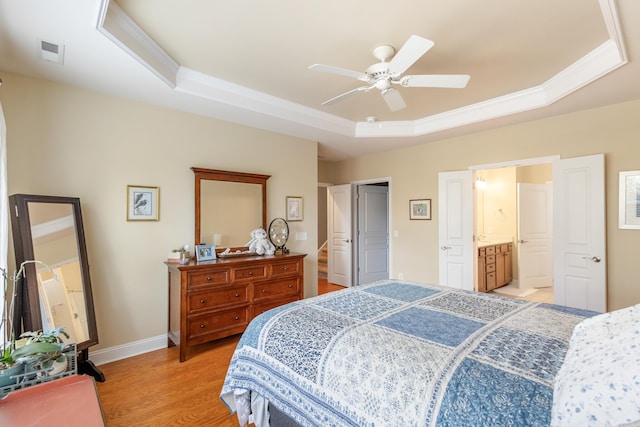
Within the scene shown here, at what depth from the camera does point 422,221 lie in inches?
187

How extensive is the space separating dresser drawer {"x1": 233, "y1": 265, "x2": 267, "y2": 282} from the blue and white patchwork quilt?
52.5 inches

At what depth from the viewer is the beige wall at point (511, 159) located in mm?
3061

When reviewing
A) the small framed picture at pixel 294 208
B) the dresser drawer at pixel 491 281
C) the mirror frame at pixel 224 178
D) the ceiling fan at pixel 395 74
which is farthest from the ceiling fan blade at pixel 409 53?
the dresser drawer at pixel 491 281

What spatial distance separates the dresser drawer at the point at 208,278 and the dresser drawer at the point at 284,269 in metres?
0.55

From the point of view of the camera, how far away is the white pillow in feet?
2.42

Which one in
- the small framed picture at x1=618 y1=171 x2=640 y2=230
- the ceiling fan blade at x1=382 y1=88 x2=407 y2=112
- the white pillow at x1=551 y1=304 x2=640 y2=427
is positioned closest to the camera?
the white pillow at x1=551 y1=304 x2=640 y2=427

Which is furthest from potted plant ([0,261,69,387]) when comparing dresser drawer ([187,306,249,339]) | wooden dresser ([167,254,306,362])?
dresser drawer ([187,306,249,339])

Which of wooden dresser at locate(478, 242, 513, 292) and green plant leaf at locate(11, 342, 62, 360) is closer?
green plant leaf at locate(11, 342, 62, 360)

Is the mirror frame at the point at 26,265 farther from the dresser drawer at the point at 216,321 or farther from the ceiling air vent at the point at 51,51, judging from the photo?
the ceiling air vent at the point at 51,51

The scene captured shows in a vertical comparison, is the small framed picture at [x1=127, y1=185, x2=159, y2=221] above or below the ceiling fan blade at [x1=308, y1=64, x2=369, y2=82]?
below

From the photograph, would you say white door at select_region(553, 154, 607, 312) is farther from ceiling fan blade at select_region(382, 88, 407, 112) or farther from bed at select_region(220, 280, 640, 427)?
ceiling fan blade at select_region(382, 88, 407, 112)

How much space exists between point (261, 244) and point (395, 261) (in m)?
2.53

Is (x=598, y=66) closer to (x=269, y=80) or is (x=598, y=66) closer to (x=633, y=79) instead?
(x=633, y=79)

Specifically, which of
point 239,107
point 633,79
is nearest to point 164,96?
point 239,107
